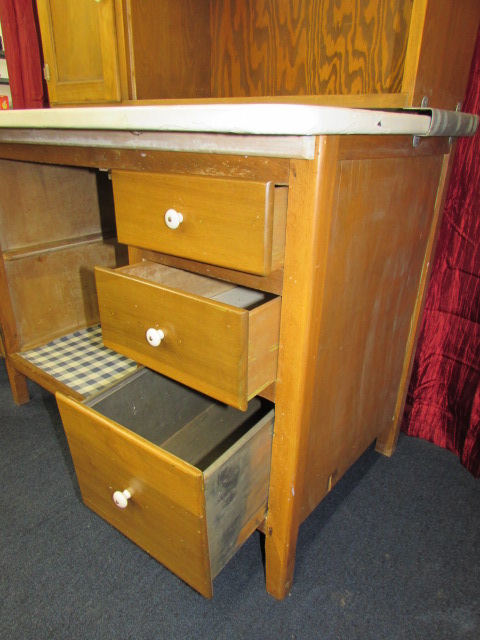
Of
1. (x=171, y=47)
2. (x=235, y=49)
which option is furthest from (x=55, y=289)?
(x=235, y=49)

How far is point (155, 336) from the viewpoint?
0.69 meters

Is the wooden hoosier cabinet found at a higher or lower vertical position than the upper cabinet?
lower

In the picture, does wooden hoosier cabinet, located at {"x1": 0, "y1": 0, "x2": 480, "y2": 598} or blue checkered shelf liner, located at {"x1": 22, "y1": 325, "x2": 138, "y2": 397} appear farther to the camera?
blue checkered shelf liner, located at {"x1": 22, "y1": 325, "x2": 138, "y2": 397}

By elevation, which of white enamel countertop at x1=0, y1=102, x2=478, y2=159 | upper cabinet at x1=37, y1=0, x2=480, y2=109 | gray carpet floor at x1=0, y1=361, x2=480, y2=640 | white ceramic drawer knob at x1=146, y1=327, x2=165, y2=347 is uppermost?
upper cabinet at x1=37, y1=0, x2=480, y2=109

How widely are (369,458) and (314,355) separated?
67 centimetres

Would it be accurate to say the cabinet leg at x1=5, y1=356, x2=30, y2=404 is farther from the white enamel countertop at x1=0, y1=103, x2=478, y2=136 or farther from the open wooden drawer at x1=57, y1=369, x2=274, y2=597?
the white enamel countertop at x1=0, y1=103, x2=478, y2=136

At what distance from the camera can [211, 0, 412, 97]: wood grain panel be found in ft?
3.07

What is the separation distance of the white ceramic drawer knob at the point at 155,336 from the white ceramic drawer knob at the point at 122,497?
0.25 meters

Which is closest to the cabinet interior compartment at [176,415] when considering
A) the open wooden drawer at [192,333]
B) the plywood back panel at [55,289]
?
the open wooden drawer at [192,333]

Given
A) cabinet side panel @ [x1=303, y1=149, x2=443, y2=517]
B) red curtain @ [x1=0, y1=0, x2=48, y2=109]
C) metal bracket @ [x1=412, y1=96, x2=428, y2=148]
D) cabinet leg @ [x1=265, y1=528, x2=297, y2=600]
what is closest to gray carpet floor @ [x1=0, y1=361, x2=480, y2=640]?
cabinet leg @ [x1=265, y1=528, x2=297, y2=600]

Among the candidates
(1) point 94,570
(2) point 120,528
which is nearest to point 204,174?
(2) point 120,528

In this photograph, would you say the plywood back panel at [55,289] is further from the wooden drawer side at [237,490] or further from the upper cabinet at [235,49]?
the wooden drawer side at [237,490]

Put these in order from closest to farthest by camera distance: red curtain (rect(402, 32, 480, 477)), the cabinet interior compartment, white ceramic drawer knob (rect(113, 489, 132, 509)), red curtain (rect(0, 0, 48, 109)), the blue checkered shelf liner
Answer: white ceramic drawer knob (rect(113, 489, 132, 509)), the cabinet interior compartment, red curtain (rect(402, 32, 480, 477)), the blue checkered shelf liner, red curtain (rect(0, 0, 48, 109))

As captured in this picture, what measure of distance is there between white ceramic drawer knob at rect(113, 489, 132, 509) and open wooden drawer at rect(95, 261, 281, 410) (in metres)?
0.21
